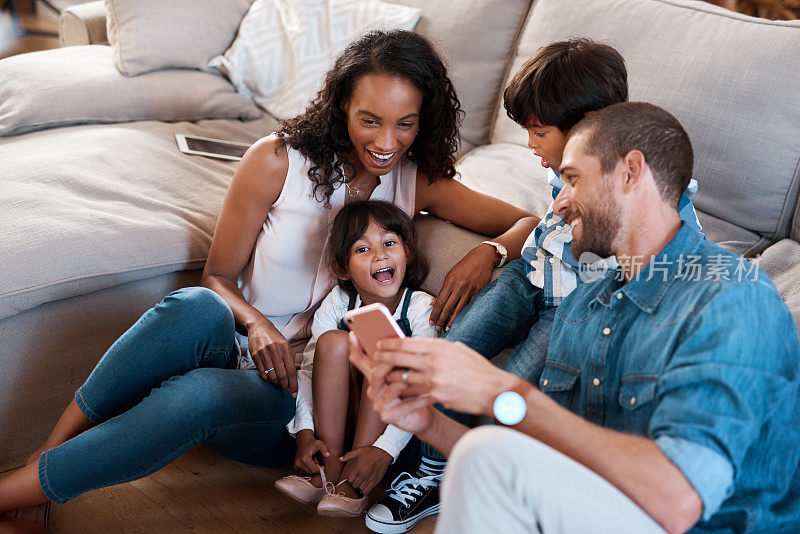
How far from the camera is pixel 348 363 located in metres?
1.57

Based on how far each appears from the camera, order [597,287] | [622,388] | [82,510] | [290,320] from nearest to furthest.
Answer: [622,388] → [597,287] → [82,510] → [290,320]

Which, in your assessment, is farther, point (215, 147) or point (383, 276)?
point (215, 147)

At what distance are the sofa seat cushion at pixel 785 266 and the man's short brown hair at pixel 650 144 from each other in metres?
0.56

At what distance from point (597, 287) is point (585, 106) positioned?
1.20ft

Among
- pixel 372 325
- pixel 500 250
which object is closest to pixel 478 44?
pixel 500 250

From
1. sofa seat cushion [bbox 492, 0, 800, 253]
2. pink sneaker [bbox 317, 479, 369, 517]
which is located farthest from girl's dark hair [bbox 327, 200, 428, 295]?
sofa seat cushion [bbox 492, 0, 800, 253]

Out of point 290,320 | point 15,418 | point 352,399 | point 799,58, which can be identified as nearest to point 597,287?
point 352,399

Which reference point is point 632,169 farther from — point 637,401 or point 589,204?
point 637,401

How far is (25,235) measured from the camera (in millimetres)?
1617

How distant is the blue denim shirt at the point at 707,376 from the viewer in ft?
2.85

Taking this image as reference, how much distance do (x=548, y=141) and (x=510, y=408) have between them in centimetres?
65

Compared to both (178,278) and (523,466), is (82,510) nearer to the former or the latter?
(178,278)

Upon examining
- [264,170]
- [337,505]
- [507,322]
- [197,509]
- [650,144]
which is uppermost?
[650,144]

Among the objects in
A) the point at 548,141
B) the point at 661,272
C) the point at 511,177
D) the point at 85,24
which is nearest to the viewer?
the point at 661,272
